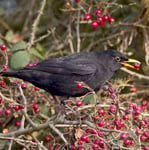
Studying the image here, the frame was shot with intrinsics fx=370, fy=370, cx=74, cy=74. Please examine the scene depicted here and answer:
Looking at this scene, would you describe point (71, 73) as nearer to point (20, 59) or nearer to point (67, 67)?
point (67, 67)

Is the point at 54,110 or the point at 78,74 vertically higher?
the point at 78,74

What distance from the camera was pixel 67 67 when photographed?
412 cm

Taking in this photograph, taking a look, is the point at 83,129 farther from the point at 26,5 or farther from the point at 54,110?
the point at 26,5

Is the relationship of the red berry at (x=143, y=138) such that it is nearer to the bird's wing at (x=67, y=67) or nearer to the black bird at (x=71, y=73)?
the black bird at (x=71, y=73)

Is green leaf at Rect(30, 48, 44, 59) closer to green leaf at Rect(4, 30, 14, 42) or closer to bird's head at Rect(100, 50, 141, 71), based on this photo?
green leaf at Rect(4, 30, 14, 42)

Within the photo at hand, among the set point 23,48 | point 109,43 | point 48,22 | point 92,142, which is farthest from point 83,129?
point 48,22

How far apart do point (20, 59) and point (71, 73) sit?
0.74 meters

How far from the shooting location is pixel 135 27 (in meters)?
5.06

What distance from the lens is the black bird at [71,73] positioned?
156 inches

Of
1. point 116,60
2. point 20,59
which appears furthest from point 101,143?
point 20,59

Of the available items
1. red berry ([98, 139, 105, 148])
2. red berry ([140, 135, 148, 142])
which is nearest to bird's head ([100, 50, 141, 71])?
red berry ([140, 135, 148, 142])

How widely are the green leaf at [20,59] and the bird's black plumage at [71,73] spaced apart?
0.38 metres

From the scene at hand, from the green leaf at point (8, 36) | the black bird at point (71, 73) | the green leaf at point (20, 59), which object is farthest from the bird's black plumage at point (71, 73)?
the green leaf at point (8, 36)

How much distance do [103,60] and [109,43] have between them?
91cm
